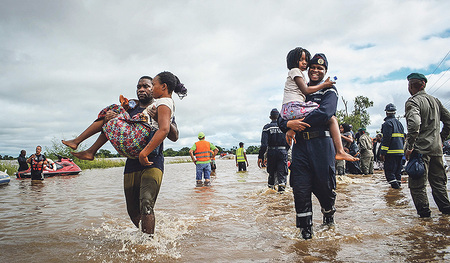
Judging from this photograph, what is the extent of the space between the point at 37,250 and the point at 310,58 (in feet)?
12.9

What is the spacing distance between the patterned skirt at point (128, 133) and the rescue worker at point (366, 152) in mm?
11600

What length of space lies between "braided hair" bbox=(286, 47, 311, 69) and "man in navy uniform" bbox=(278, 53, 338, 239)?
482 millimetres

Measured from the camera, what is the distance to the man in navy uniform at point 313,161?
354cm

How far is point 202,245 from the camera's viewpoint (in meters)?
3.70

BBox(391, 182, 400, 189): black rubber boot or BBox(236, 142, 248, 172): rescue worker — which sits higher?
BBox(236, 142, 248, 172): rescue worker

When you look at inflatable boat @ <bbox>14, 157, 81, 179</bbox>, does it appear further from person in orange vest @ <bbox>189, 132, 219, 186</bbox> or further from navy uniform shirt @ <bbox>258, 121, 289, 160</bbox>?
navy uniform shirt @ <bbox>258, 121, 289, 160</bbox>

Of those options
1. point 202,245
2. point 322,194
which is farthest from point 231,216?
point 322,194

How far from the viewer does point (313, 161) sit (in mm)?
3551

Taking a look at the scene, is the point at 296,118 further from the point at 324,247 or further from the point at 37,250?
the point at 37,250

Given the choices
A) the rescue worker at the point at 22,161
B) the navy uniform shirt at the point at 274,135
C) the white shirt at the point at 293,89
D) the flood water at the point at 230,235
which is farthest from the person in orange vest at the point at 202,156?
the rescue worker at the point at 22,161

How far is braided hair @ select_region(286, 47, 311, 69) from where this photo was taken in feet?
12.6

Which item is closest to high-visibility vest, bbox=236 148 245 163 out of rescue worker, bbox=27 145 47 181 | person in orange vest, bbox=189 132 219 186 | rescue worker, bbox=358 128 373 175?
rescue worker, bbox=358 128 373 175

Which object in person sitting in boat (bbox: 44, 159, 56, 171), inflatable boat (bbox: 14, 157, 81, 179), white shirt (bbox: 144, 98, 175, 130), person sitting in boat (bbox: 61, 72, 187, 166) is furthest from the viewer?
person sitting in boat (bbox: 44, 159, 56, 171)

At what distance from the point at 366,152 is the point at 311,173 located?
10975 millimetres
